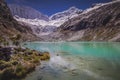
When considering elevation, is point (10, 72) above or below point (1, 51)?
below

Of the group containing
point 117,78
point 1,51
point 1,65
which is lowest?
point 117,78

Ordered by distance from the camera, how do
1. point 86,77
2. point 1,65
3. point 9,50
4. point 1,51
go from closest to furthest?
1. point 86,77
2. point 1,65
3. point 1,51
4. point 9,50

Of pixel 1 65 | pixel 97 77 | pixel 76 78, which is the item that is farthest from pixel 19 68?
pixel 97 77

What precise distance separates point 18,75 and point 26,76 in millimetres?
1609

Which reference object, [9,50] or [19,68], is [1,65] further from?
[9,50]

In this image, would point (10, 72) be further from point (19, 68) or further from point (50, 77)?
point (50, 77)

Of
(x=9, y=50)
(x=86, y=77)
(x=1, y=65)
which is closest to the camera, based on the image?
(x=86, y=77)

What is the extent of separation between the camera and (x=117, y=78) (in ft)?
104

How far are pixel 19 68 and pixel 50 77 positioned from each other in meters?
6.61

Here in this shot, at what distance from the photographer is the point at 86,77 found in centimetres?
3397

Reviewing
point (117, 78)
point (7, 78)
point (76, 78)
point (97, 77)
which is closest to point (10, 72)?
point (7, 78)

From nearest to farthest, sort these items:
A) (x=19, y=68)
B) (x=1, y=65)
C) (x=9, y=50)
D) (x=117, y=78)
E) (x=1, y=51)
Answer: (x=117, y=78), (x=19, y=68), (x=1, y=65), (x=1, y=51), (x=9, y=50)

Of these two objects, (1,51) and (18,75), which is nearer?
(18,75)

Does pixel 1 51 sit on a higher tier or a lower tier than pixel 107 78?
higher
